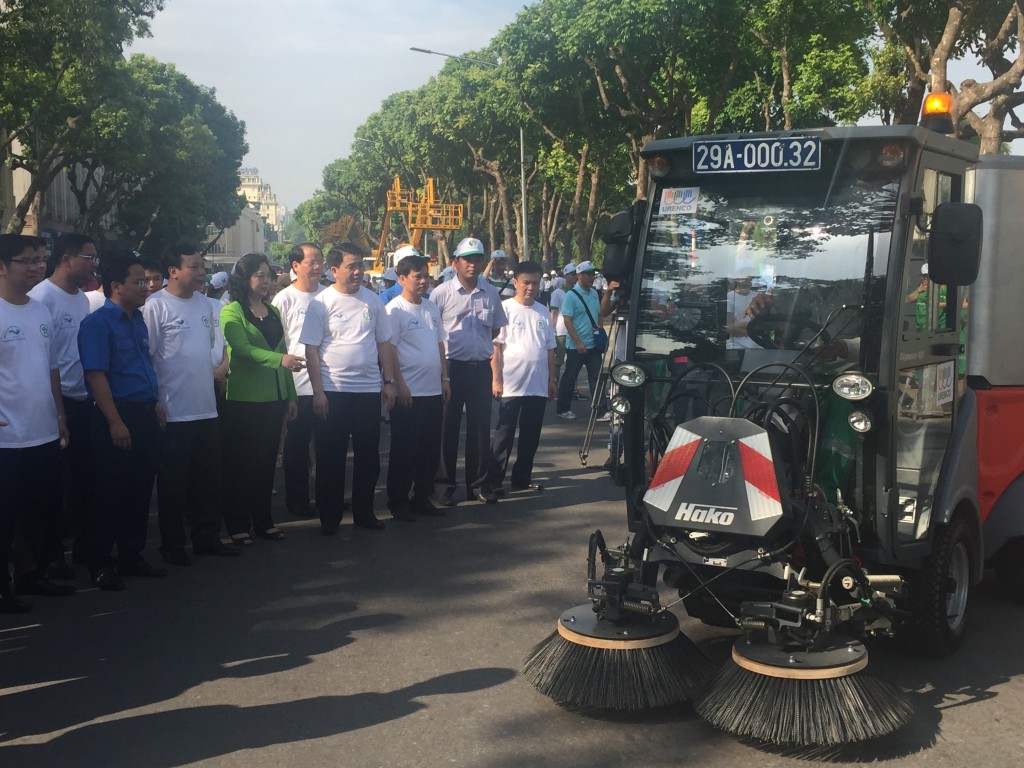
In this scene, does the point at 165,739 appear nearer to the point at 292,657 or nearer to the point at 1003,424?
the point at 292,657

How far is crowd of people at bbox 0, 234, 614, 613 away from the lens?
21.0 ft

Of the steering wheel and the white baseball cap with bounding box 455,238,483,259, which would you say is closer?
the steering wheel

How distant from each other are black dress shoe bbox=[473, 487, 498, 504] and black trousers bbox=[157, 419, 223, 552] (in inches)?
90.2

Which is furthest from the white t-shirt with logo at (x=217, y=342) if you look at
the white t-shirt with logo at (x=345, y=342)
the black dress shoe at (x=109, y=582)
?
the black dress shoe at (x=109, y=582)

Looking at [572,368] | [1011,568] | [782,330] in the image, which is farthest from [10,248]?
[572,368]

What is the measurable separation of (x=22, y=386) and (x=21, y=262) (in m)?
0.66

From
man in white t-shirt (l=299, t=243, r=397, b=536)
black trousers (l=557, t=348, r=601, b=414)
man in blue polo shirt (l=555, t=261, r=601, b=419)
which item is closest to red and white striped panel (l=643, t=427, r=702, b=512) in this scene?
man in white t-shirt (l=299, t=243, r=397, b=536)

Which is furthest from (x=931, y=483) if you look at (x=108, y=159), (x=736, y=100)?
(x=108, y=159)

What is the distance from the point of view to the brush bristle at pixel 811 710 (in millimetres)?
4043

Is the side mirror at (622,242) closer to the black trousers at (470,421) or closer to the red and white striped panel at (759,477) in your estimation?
the red and white striped panel at (759,477)

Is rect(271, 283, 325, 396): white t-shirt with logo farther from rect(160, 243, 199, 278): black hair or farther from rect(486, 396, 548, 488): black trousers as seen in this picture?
rect(486, 396, 548, 488): black trousers

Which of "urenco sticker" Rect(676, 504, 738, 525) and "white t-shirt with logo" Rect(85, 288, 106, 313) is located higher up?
"white t-shirt with logo" Rect(85, 288, 106, 313)

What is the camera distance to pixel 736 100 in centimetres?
3147

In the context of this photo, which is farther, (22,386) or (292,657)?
(22,386)
